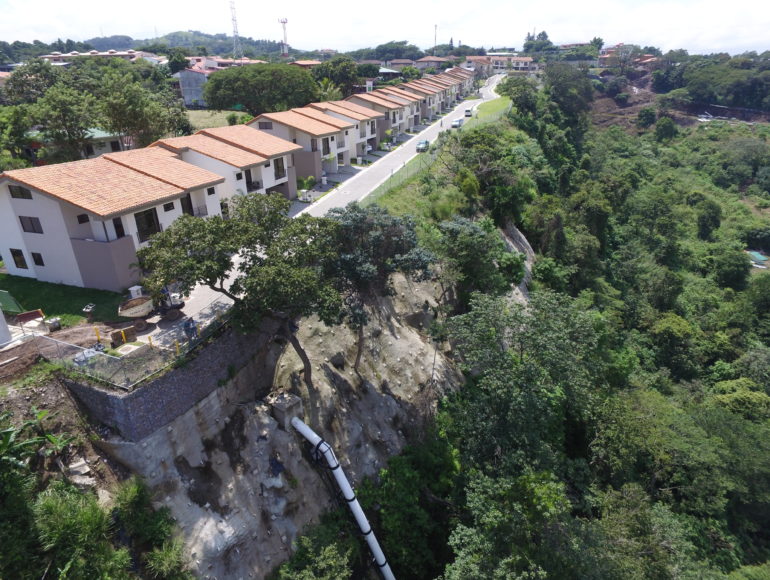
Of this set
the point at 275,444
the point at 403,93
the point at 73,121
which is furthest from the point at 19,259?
the point at 403,93

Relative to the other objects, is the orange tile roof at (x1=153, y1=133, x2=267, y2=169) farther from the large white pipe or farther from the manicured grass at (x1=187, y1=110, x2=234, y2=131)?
the manicured grass at (x1=187, y1=110, x2=234, y2=131)

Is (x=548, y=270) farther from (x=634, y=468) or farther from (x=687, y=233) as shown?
(x=687, y=233)

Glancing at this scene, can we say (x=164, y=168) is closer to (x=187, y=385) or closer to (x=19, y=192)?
(x=19, y=192)

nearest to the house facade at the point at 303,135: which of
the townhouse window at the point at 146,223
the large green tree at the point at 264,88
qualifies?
the townhouse window at the point at 146,223

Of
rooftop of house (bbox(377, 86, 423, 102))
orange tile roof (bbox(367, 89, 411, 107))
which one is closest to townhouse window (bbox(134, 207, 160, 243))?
orange tile roof (bbox(367, 89, 411, 107))

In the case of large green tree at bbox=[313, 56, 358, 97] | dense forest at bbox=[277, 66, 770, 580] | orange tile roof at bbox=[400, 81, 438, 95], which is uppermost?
large green tree at bbox=[313, 56, 358, 97]
